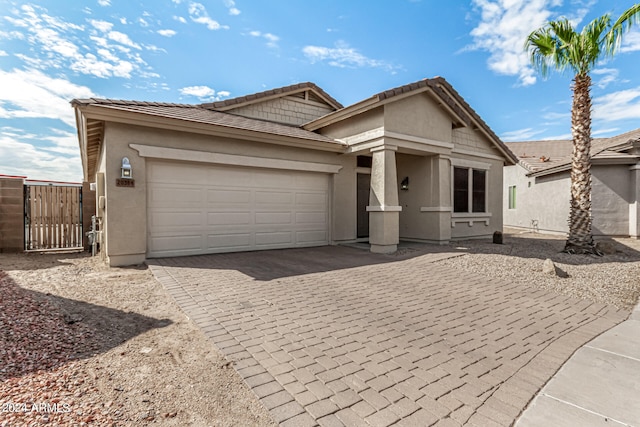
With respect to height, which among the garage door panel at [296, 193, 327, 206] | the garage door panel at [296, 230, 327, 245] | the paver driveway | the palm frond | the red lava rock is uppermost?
the palm frond

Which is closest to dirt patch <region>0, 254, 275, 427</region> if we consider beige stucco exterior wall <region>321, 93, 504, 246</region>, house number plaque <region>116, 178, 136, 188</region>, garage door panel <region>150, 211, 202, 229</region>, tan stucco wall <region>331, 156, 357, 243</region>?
house number plaque <region>116, 178, 136, 188</region>

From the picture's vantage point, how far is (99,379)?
2650mm

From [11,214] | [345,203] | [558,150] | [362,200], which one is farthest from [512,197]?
[11,214]

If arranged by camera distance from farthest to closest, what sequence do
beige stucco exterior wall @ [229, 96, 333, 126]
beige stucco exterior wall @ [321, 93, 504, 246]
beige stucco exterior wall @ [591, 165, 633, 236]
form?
beige stucco exterior wall @ [591, 165, 633, 236]
beige stucco exterior wall @ [229, 96, 333, 126]
beige stucco exterior wall @ [321, 93, 504, 246]

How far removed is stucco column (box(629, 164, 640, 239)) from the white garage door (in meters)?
14.4

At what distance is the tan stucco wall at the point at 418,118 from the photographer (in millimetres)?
9477

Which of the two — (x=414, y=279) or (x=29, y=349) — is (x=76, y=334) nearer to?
(x=29, y=349)

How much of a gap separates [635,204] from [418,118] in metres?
12.0

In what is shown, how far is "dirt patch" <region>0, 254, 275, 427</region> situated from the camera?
2.21 meters

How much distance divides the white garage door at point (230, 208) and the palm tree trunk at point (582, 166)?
26.4 ft

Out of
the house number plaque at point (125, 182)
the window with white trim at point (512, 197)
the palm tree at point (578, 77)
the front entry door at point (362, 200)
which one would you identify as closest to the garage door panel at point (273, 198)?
the front entry door at point (362, 200)

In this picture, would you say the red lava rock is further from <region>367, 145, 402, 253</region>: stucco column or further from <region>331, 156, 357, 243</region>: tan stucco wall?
<region>331, 156, 357, 243</region>: tan stucco wall

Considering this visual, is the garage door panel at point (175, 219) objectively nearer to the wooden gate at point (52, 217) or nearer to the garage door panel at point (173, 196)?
the garage door panel at point (173, 196)

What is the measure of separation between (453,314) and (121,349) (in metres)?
4.25
